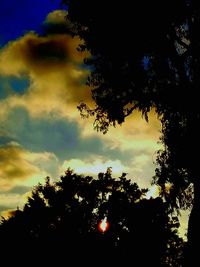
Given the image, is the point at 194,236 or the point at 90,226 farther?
the point at 90,226

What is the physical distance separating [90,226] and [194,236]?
30428 millimetres

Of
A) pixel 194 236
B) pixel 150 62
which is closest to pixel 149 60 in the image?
pixel 150 62

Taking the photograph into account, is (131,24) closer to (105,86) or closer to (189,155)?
(105,86)

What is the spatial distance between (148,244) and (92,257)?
5093 millimetres

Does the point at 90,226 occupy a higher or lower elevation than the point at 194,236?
higher

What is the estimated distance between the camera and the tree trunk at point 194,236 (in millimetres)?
16766

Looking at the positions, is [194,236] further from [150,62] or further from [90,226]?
[90,226]

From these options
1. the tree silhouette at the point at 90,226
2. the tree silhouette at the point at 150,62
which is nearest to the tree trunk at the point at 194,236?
the tree silhouette at the point at 150,62

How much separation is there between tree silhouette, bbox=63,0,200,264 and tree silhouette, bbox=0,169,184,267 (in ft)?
32.2

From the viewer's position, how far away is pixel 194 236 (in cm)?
1744

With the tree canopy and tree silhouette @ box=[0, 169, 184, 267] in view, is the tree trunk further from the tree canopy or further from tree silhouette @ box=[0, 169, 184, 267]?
tree silhouette @ box=[0, 169, 184, 267]

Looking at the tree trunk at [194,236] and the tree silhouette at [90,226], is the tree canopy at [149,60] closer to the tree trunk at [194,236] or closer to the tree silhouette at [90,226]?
the tree trunk at [194,236]

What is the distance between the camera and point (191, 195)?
23.5 metres

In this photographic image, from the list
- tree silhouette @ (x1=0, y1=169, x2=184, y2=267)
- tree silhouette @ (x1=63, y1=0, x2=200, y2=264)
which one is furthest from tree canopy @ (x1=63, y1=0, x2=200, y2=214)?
tree silhouette @ (x1=0, y1=169, x2=184, y2=267)
